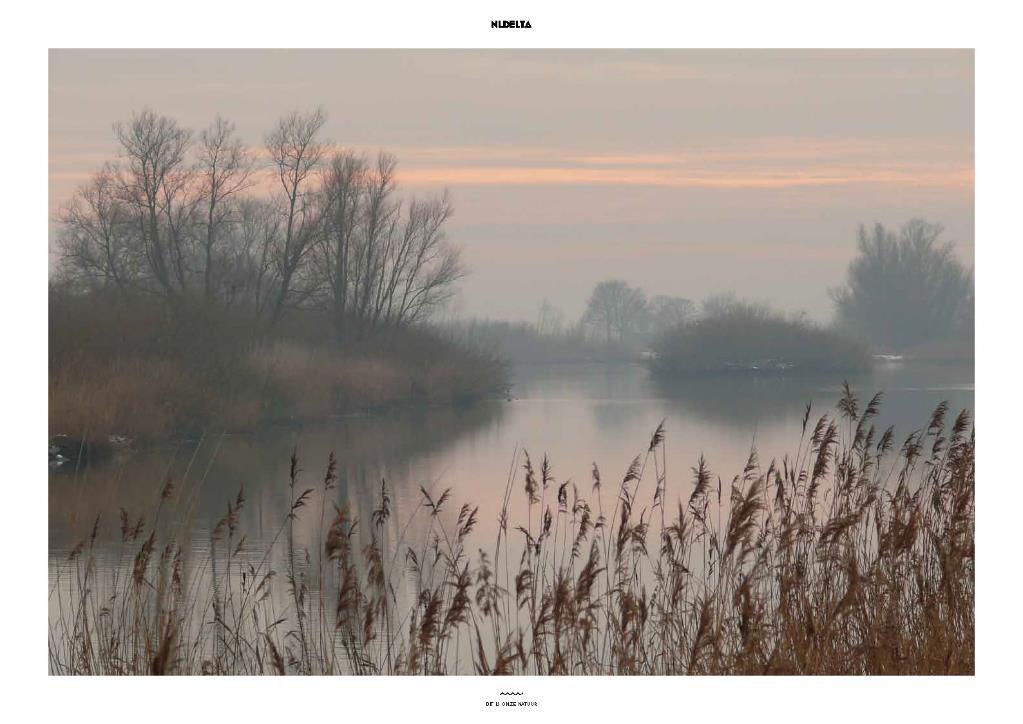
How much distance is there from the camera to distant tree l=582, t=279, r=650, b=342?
9.33 metres

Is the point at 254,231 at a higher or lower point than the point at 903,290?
higher

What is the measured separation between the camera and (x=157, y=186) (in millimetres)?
18406

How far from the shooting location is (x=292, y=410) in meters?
18.7

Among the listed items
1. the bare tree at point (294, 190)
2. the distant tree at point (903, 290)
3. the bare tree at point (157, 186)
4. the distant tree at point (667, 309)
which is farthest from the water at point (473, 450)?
the bare tree at point (157, 186)

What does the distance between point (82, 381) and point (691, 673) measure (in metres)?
11.9

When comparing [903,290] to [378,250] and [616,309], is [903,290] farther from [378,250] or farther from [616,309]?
[378,250]

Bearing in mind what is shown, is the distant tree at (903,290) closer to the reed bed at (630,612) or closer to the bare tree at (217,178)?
the reed bed at (630,612)

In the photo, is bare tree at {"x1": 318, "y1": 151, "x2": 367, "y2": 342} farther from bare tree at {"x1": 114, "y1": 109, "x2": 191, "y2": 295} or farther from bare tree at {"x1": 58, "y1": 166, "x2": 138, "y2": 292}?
bare tree at {"x1": 58, "y1": 166, "x2": 138, "y2": 292}

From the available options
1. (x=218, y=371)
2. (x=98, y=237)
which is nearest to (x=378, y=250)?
(x=218, y=371)

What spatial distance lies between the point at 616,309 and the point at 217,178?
10463 mm

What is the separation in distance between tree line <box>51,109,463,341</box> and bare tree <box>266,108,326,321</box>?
31mm

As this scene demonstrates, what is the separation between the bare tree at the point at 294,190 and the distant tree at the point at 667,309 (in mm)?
2975
